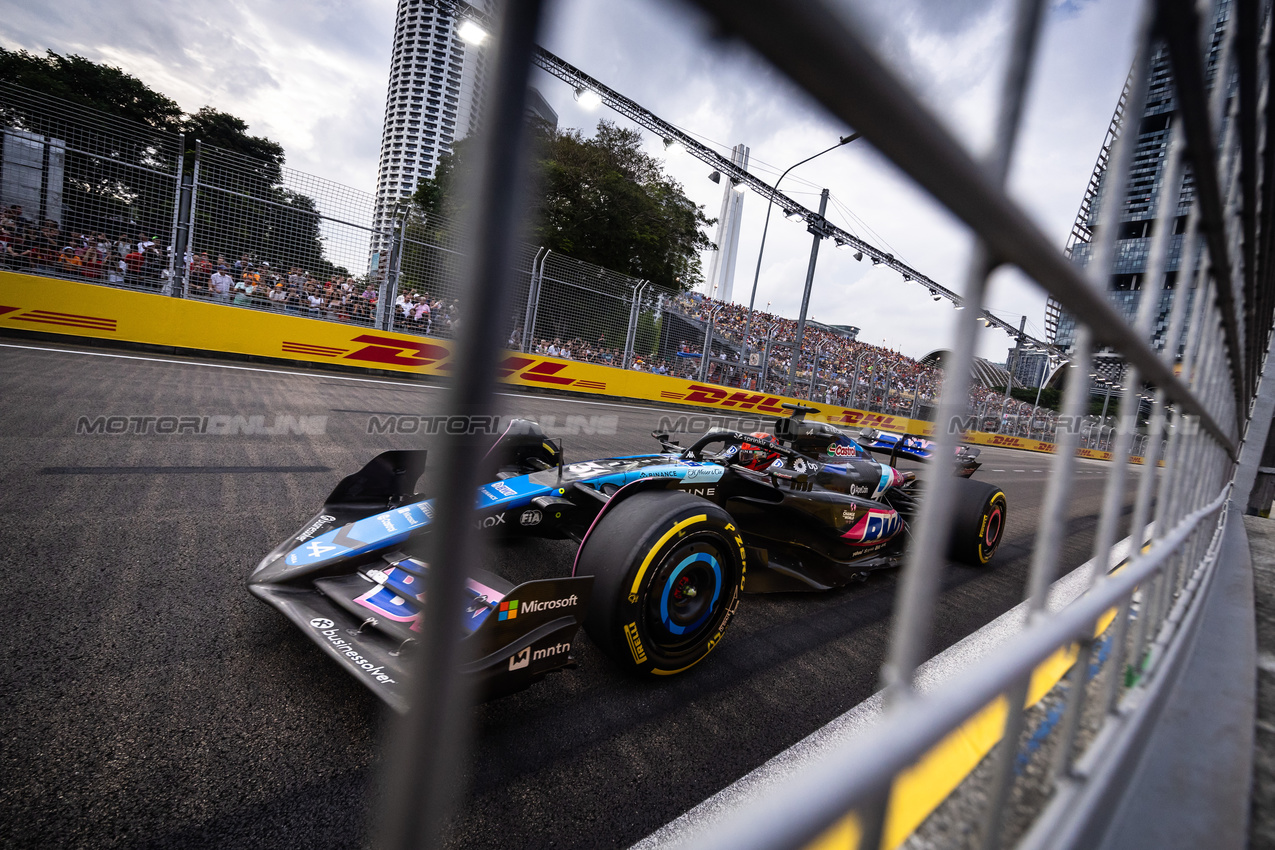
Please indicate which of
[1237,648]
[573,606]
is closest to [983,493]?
[1237,648]

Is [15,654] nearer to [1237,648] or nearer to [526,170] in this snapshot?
[526,170]

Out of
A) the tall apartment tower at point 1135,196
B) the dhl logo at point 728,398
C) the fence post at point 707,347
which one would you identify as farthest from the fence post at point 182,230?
the tall apartment tower at point 1135,196

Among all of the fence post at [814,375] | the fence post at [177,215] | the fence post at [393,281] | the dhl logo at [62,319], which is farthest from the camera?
the fence post at [814,375]

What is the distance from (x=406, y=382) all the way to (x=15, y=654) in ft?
28.2

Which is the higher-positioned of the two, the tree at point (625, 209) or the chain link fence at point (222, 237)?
the tree at point (625, 209)

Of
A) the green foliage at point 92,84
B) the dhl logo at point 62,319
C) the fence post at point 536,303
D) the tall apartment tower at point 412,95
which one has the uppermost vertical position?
the green foliage at point 92,84

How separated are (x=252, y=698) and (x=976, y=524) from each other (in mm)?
4290

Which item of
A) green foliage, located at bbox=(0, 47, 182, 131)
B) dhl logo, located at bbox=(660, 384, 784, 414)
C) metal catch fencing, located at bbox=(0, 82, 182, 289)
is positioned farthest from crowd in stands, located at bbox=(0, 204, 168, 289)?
green foliage, located at bbox=(0, 47, 182, 131)

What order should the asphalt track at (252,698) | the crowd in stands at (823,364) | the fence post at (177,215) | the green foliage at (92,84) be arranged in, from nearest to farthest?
the asphalt track at (252,698) < the fence post at (177,215) < the crowd in stands at (823,364) < the green foliage at (92,84)

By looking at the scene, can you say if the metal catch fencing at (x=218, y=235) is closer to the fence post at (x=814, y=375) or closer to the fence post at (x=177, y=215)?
the fence post at (x=177, y=215)

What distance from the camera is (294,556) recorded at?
224 centimetres

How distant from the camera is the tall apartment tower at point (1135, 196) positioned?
31.3 inches

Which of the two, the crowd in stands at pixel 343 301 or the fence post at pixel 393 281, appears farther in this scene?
the fence post at pixel 393 281

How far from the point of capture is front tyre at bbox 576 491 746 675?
2213 millimetres
